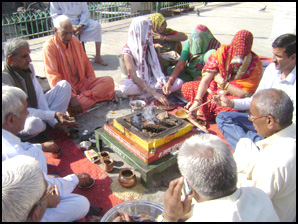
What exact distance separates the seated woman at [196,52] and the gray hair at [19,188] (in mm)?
3660

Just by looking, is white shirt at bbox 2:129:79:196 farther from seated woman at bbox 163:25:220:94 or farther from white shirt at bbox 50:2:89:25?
white shirt at bbox 50:2:89:25

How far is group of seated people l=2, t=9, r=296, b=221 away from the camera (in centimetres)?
155

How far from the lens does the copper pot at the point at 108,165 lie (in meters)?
3.16

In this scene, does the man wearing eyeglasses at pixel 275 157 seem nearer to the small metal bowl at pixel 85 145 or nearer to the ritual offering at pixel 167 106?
the small metal bowl at pixel 85 145

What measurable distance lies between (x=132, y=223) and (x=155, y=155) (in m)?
0.95

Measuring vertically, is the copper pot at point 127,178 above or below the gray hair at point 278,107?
below

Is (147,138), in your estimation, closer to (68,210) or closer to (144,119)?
(144,119)

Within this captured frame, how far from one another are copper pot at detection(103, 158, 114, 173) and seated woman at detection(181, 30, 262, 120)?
5.39ft

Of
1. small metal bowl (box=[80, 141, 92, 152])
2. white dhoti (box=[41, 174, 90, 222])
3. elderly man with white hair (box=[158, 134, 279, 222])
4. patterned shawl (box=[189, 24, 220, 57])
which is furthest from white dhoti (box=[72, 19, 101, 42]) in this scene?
elderly man with white hair (box=[158, 134, 279, 222])

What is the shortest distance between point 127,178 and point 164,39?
12.4 ft

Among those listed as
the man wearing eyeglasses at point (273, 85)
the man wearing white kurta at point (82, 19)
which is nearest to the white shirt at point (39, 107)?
the man wearing eyeglasses at point (273, 85)

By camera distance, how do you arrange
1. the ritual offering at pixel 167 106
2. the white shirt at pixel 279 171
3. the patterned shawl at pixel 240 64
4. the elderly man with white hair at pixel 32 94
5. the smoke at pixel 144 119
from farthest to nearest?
the ritual offering at pixel 167 106 → the patterned shawl at pixel 240 64 → the elderly man with white hair at pixel 32 94 → the smoke at pixel 144 119 → the white shirt at pixel 279 171

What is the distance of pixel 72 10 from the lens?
674 centimetres

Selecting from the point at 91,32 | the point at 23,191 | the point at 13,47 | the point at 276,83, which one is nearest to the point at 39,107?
the point at 13,47
